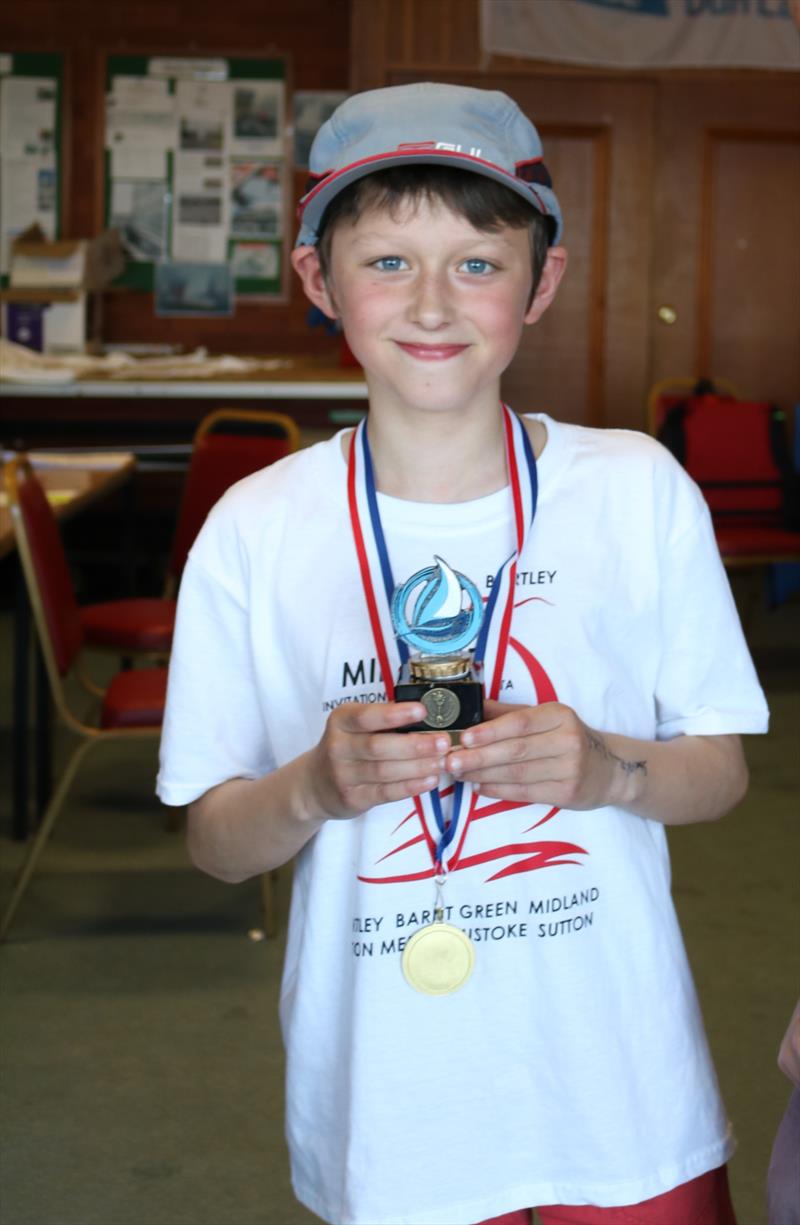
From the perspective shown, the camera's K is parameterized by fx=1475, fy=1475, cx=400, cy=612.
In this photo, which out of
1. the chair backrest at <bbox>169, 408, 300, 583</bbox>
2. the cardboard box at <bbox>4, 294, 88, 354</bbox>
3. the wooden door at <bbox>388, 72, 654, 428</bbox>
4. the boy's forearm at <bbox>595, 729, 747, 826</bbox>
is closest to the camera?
the boy's forearm at <bbox>595, 729, 747, 826</bbox>

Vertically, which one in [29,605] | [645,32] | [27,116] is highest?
[645,32]

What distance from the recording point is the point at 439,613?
3.16 ft

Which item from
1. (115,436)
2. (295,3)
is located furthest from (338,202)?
(295,3)

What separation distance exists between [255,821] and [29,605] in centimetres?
255

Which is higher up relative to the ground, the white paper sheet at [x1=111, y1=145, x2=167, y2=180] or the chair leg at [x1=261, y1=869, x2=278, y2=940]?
the white paper sheet at [x1=111, y1=145, x2=167, y2=180]

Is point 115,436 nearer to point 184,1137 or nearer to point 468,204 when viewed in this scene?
point 184,1137

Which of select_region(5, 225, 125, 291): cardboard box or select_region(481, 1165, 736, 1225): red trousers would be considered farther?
select_region(5, 225, 125, 291): cardboard box

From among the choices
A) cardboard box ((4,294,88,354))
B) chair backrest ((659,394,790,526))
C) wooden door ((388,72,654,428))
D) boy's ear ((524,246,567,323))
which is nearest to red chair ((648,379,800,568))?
chair backrest ((659,394,790,526))

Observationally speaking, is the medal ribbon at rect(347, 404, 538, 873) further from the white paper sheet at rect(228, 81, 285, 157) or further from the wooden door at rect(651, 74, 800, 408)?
the white paper sheet at rect(228, 81, 285, 157)

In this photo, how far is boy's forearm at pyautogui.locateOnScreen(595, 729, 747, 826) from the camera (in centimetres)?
104

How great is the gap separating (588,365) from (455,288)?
5602 mm

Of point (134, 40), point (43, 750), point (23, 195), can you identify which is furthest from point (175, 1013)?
point (134, 40)

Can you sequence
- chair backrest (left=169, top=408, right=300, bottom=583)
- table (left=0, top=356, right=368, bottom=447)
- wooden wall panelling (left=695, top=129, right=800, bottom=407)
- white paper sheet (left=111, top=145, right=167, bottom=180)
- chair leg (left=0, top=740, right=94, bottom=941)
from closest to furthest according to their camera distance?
chair leg (left=0, top=740, right=94, bottom=941)
chair backrest (left=169, top=408, right=300, bottom=583)
table (left=0, top=356, right=368, bottom=447)
wooden wall panelling (left=695, top=129, right=800, bottom=407)
white paper sheet (left=111, top=145, right=167, bottom=180)

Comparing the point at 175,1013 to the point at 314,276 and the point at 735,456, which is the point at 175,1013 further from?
the point at 735,456
